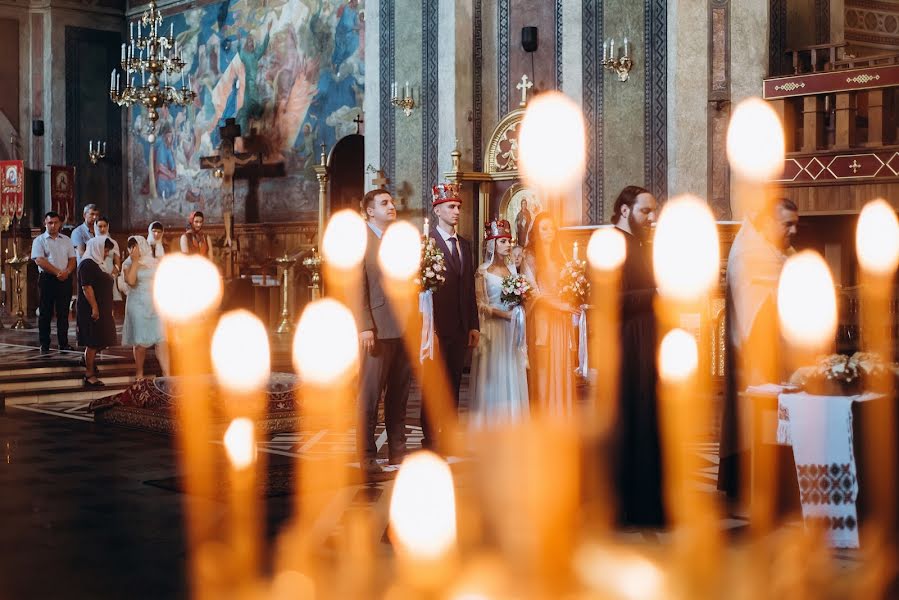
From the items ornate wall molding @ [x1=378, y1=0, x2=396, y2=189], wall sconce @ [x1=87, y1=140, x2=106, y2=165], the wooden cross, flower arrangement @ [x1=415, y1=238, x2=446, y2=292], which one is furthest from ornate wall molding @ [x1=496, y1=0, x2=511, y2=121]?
wall sconce @ [x1=87, y1=140, x2=106, y2=165]

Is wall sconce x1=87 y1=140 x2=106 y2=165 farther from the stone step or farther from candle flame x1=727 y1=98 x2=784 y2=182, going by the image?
candle flame x1=727 y1=98 x2=784 y2=182

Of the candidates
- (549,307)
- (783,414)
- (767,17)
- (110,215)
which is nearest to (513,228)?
(767,17)

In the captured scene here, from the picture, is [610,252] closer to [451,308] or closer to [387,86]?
[451,308]

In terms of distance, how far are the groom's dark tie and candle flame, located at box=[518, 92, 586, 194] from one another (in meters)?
6.71

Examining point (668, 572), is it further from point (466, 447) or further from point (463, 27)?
point (463, 27)

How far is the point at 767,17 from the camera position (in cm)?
1233

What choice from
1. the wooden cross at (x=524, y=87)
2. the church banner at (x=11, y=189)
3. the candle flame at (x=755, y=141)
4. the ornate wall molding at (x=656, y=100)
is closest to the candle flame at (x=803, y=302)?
the candle flame at (x=755, y=141)

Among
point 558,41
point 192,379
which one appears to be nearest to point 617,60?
point 558,41

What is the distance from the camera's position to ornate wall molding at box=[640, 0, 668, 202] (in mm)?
12820

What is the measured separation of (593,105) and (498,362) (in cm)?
624

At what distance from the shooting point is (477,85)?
15.1m

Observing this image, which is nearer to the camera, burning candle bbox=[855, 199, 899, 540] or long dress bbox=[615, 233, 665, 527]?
burning candle bbox=[855, 199, 899, 540]

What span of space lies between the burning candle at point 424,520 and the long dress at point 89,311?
4669 mm

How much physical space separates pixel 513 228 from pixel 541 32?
7.83 ft
